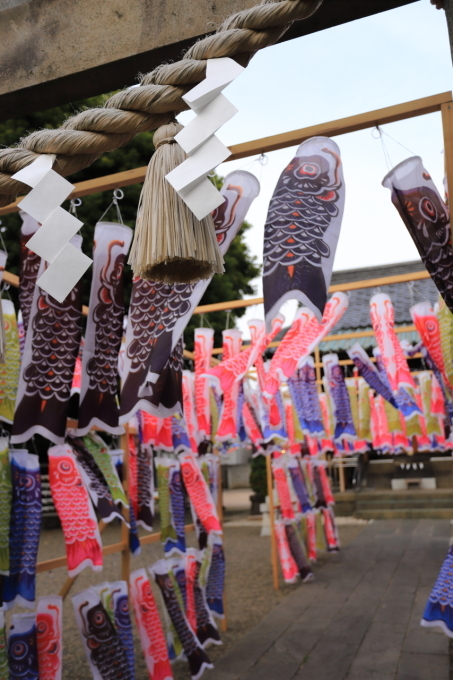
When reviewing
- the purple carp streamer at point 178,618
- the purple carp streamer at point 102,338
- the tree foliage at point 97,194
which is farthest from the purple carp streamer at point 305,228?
the tree foliage at point 97,194

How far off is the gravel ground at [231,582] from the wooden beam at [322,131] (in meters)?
2.01

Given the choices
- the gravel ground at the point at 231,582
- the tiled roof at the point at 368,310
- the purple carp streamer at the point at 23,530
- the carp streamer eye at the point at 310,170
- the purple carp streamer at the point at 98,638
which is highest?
the tiled roof at the point at 368,310

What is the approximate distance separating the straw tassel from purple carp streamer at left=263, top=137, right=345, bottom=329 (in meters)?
0.82

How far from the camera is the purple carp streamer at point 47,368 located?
2076 mm

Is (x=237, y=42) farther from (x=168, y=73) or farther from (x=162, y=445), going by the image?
(x=162, y=445)

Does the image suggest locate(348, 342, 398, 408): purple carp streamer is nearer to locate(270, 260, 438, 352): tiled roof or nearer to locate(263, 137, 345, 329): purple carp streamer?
locate(263, 137, 345, 329): purple carp streamer

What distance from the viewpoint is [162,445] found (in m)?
3.75

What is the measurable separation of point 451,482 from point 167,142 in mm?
11603

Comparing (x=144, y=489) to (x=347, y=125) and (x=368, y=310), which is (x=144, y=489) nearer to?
(x=347, y=125)

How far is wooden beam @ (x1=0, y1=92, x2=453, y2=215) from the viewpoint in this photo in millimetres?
1902

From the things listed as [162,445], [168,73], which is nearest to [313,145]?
[168,73]

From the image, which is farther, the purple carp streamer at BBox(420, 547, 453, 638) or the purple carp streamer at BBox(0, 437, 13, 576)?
the purple carp streamer at BBox(0, 437, 13, 576)

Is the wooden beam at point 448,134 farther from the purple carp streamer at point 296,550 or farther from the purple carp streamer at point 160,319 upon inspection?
the purple carp streamer at point 296,550

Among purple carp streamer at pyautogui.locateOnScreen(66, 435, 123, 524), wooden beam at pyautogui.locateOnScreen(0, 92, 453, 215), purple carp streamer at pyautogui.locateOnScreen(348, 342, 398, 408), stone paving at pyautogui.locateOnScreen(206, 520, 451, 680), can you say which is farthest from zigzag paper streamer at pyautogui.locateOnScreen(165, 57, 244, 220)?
purple carp streamer at pyautogui.locateOnScreen(348, 342, 398, 408)
